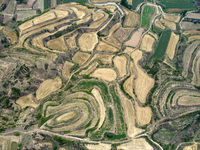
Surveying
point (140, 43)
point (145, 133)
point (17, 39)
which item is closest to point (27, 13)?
point (17, 39)

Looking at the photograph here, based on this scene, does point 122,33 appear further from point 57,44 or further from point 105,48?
point 57,44

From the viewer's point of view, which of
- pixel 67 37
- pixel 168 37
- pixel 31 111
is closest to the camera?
pixel 31 111

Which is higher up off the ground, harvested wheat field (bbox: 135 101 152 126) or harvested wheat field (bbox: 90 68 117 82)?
harvested wheat field (bbox: 90 68 117 82)

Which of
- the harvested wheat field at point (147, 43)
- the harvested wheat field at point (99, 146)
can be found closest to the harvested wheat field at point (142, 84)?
the harvested wheat field at point (147, 43)

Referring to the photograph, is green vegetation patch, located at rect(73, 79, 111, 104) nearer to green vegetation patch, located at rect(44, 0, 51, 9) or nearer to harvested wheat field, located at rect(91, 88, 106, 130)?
harvested wheat field, located at rect(91, 88, 106, 130)

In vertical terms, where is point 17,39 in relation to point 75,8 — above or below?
below

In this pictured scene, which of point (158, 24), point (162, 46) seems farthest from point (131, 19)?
point (162, 46)

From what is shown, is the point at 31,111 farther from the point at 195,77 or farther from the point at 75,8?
the point at 195,77

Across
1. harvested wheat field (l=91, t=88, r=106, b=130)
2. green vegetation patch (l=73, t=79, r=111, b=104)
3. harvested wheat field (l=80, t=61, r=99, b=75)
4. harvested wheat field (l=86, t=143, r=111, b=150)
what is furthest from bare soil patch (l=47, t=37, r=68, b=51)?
harvested wheat field (l=86, t=143, r=111, b=150)
